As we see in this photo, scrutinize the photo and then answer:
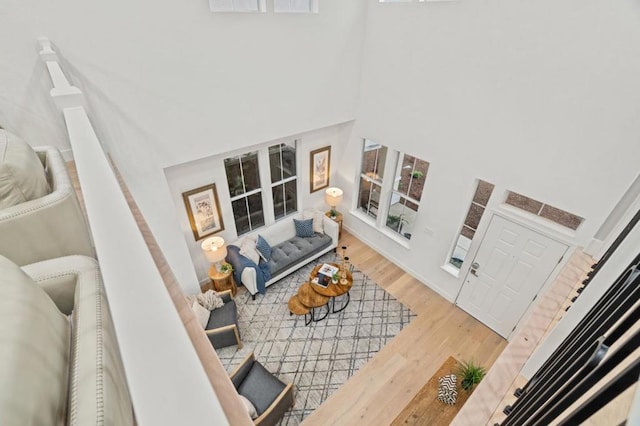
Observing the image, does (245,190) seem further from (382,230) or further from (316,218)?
(382,230)

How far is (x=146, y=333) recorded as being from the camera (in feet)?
1.20

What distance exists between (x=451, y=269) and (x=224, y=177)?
411cm

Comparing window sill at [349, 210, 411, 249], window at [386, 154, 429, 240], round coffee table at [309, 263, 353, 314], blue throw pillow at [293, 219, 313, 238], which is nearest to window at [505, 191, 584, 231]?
window at [386, 154, 429, 240]

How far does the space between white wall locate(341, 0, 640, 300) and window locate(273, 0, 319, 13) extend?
1.02 m

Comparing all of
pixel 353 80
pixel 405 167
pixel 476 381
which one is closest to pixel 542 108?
pixel 405 167

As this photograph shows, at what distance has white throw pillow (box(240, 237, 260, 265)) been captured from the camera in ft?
17.0

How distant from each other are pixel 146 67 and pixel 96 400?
3.53 meters

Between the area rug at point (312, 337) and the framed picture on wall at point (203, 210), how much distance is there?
1.24 m

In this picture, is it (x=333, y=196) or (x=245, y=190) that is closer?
(x=245, y=190)

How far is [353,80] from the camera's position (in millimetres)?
5094

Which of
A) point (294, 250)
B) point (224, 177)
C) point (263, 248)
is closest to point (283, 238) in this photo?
point (294, 250)

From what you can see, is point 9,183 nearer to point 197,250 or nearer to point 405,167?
point 197,250

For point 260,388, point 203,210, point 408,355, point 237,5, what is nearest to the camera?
point 260,388

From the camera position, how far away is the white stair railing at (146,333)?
293 mm
